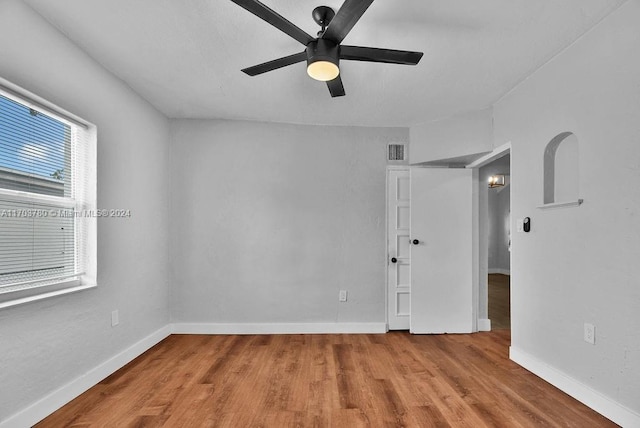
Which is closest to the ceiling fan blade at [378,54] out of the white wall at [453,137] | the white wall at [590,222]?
the white wall at [590,222]

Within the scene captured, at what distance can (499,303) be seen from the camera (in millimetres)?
5582

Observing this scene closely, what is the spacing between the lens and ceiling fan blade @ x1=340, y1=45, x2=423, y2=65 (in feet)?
6.42

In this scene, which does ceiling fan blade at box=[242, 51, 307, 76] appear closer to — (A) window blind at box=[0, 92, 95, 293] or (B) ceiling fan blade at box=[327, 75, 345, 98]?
(B) ceiling fan blade at box=[327, 75, 345, 98]

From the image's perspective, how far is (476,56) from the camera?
2504mm

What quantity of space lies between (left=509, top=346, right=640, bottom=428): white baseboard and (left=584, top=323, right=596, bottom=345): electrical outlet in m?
0.32

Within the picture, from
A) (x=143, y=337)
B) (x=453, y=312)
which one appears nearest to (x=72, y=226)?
(x=143, y=337)

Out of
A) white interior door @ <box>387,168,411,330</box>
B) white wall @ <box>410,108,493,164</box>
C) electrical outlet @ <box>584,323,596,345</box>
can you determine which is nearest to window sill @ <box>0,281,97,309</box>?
white interior door @ <box>387,168,411,330</box>

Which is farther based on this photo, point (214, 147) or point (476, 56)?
point (214, 147)

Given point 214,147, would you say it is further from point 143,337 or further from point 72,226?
point 143,337

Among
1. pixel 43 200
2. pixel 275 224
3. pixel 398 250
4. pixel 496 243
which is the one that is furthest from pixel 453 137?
pixel 496 243

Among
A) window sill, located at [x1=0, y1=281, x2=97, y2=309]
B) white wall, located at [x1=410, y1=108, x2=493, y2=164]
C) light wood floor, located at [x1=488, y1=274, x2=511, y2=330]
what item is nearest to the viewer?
window sill, located at [x1=0, y1=281, x2=97, y2=309]

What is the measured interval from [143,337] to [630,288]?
394cm

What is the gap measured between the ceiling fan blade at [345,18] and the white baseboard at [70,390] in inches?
110

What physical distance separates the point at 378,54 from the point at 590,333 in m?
2.30
